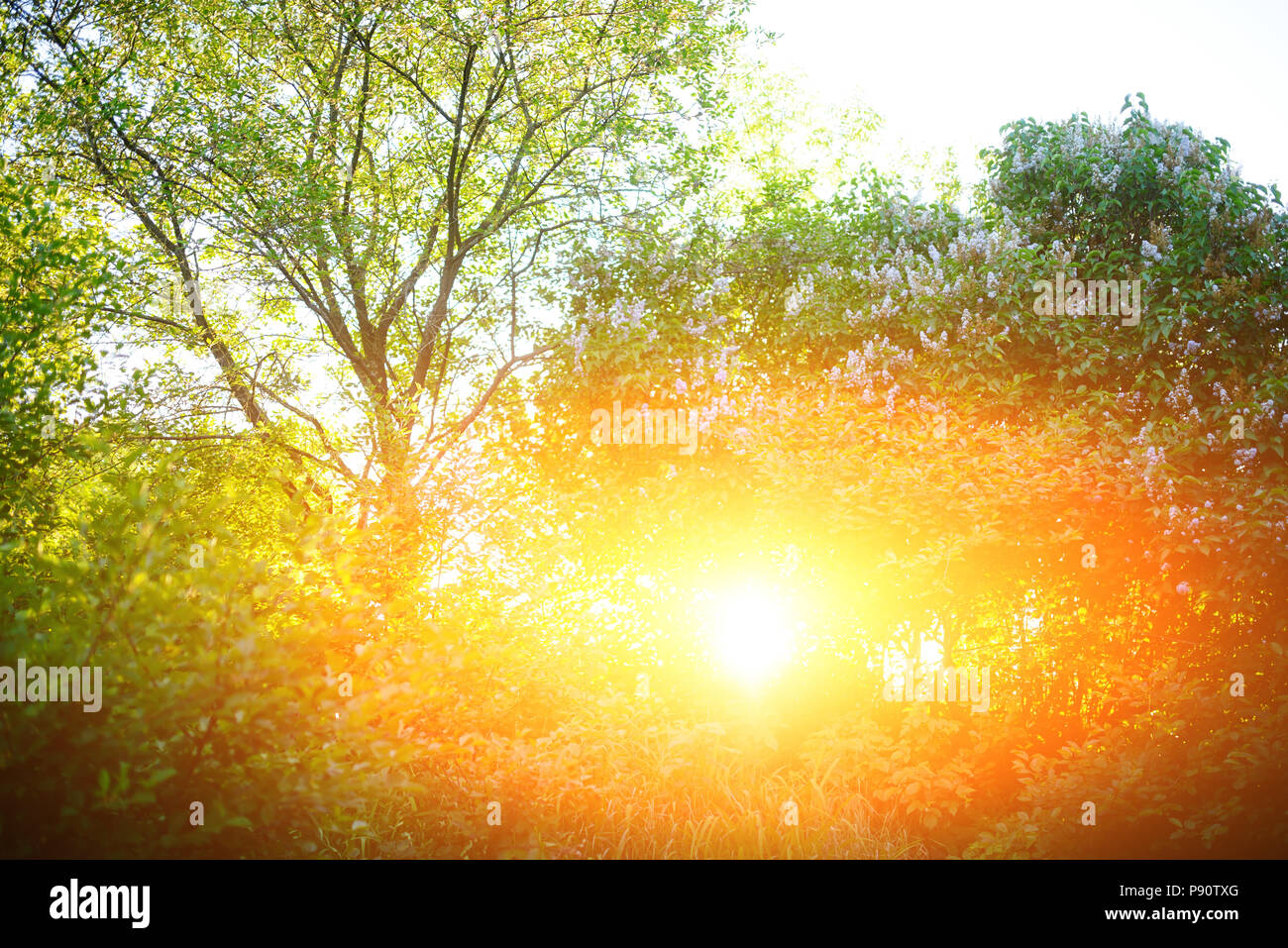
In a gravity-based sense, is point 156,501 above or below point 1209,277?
below

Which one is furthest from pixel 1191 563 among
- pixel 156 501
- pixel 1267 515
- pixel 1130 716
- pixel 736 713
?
pixel 156 501

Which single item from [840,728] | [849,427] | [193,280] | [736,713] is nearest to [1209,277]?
[849,427]

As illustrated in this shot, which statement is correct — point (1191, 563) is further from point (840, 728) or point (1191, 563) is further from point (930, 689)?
point (840, 728)

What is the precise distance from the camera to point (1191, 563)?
8.19 meters

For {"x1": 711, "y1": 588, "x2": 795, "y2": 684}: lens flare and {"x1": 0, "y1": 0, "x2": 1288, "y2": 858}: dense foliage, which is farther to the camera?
{"x1": 711, "y1": 588, "x2": 795, "y2": 684}: lens flare

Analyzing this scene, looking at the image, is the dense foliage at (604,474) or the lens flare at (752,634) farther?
the lens flare at (752,634)

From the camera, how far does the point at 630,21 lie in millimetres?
12414

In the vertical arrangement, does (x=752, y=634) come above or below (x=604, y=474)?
below

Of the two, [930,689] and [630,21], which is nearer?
[930,689]
